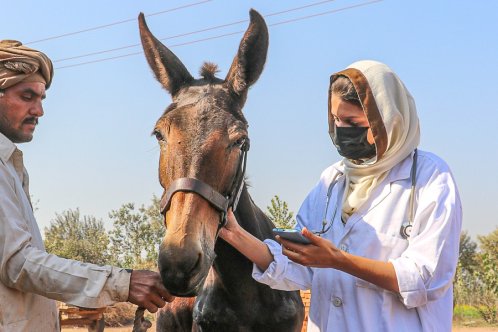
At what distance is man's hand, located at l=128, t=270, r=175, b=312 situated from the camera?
3383 millimetres

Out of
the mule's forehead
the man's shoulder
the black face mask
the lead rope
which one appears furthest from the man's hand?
the man's shoulder

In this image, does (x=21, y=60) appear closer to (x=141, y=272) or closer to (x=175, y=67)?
(x=175, y=67)

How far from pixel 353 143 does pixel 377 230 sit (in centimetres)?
51

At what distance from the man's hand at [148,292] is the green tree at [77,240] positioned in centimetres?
3540

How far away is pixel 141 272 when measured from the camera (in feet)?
11.3

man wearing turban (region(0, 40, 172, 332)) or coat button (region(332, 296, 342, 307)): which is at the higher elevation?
man wearing turban (region(0, 40, 172, 332))

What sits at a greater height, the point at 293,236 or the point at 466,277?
the point at 293,236

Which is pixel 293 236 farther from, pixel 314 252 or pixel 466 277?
pixel 466 277

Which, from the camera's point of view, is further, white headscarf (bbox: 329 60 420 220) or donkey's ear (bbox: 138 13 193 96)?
donkey's ear (bbox: 138 13 193 96)

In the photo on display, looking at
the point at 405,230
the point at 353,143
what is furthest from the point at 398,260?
the point at 353,143

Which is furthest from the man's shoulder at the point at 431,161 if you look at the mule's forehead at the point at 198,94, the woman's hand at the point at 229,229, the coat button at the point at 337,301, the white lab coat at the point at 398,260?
the mule's forehead at the point at 198,94

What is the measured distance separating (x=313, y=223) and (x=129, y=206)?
44267 mm

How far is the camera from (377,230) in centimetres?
340

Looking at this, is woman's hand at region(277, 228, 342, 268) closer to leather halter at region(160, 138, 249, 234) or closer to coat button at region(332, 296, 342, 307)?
coat button at region(332, 296, 342, 307)
